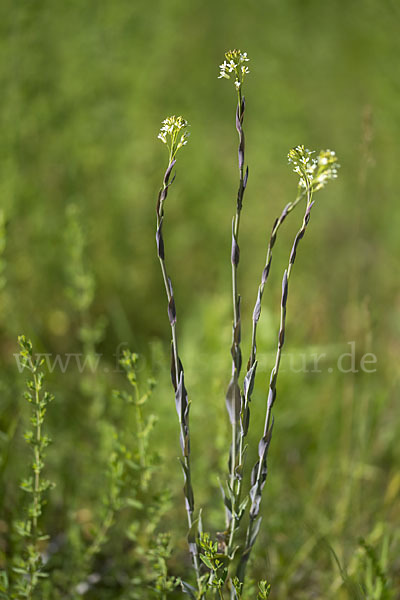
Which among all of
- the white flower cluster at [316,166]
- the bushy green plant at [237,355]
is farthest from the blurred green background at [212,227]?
the white flower cluster at [316,166]

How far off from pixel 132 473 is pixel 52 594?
394mm

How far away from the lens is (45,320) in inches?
74.0

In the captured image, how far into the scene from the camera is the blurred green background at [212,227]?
1.24 meters

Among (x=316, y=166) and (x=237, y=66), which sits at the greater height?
(x=237, y=66)

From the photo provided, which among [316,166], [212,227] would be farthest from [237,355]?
[212,227]

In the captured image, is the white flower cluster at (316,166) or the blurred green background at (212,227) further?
the blurred green background at (212,227)

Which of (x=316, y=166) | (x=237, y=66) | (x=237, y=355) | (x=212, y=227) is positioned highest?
(x=212, y=227)

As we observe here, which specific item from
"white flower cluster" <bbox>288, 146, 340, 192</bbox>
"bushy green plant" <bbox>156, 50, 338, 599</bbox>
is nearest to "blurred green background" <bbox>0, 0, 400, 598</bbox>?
"bushy green plant" <bbox>156, 50, 338, 599</bbox>

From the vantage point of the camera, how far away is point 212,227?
2.12 meters

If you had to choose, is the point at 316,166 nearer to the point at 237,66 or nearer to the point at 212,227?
the point at 237,66

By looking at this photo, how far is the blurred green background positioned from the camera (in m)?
1.24

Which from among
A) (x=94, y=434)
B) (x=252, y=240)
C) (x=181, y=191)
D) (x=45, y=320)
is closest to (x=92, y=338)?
(x=94, y=434)

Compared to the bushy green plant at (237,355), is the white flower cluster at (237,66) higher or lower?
higher

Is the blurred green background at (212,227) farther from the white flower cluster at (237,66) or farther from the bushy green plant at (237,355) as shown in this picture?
the white flower cluster at (237,66)
